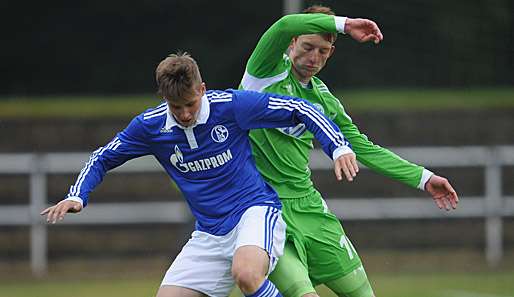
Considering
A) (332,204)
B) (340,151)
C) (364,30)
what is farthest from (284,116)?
(332,204)

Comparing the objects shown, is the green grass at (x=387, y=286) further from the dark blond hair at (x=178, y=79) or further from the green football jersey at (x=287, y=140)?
the dark blond hair at (x=178, y=79)

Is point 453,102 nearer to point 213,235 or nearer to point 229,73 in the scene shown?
point 229,73

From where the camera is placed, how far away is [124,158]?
241 inches

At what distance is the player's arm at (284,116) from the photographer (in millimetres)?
5852

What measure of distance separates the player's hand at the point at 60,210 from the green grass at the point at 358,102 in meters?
7.80

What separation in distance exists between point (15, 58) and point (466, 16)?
500cm

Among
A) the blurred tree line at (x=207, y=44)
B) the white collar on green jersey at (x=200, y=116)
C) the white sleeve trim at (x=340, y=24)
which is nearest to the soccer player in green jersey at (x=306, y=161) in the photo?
the white sleeve trim at (x=340, y=24)

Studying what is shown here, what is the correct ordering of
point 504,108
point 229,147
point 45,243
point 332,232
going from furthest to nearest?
1. point 504,108
2. point 45,243
3. point 332,232
4. point 229,147

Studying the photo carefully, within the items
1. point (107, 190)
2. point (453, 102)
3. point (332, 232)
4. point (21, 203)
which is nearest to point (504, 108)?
point (453, 102)

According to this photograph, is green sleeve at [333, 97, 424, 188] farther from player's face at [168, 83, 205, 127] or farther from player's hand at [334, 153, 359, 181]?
player's face at [168, 83, 205, 127]

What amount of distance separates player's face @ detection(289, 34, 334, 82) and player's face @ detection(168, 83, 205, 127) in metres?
0.72

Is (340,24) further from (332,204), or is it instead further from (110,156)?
(332,204)

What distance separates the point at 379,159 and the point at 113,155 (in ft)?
4.50

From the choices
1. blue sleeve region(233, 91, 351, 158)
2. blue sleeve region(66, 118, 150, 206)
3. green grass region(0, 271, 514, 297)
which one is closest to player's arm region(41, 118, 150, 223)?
blue sleeve region(66, 118, 150, 206)
